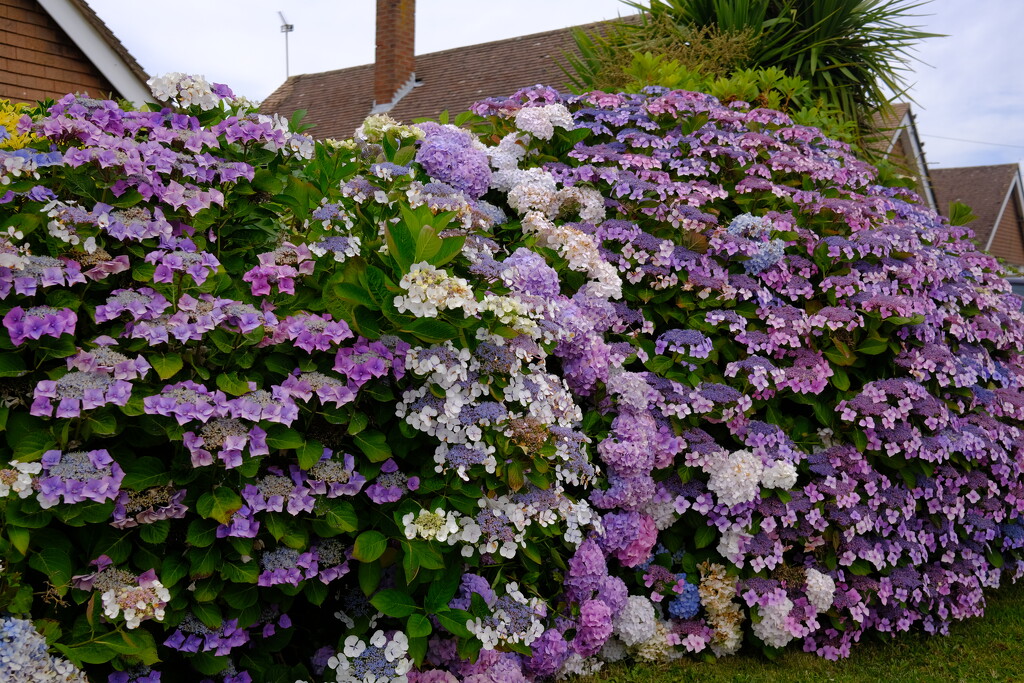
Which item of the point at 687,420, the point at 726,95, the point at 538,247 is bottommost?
the point at 687,420

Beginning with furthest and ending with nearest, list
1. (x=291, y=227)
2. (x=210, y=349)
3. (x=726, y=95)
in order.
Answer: (x=726, y=95) → (x=291, y=227) → (x=210, y=349)

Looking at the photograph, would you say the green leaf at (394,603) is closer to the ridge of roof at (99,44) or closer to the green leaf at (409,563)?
the green leaf at (409,563)

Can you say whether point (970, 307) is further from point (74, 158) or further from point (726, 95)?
point (74, 158)

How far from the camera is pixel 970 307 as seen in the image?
487cm

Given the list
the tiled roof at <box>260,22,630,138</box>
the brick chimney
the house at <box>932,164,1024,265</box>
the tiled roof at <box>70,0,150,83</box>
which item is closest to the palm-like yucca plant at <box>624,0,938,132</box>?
the tiled roof at <box>70,0,150,83</box>

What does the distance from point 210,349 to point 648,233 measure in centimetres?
244

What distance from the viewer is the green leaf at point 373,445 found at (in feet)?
8.43

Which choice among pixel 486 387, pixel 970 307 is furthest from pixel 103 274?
pixel 970 307

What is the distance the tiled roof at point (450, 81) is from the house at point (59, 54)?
8817 mm

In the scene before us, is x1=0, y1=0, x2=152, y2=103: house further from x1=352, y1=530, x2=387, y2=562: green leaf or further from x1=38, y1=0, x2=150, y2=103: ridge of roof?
x1=352, y1=530, x2=387, y2=562: green leaf

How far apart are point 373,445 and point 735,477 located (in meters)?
1.80

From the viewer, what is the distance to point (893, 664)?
12.9 feet

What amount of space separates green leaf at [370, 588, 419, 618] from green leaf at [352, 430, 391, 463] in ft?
1.37

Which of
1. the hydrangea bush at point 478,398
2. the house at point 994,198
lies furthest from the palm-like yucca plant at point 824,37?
the house at point 994,198
